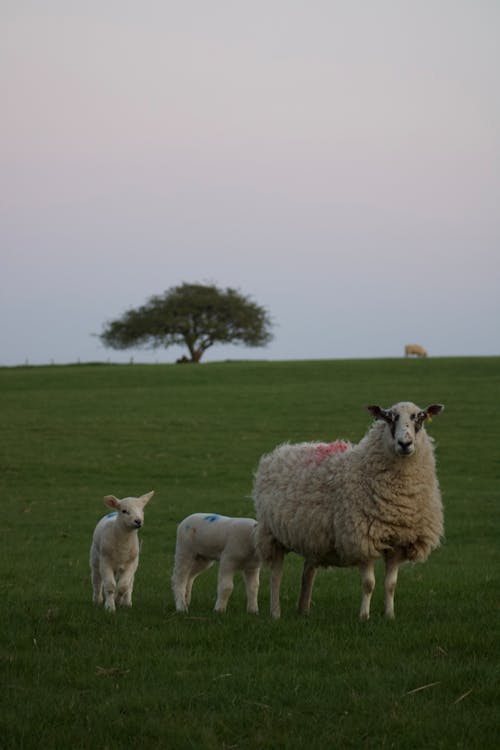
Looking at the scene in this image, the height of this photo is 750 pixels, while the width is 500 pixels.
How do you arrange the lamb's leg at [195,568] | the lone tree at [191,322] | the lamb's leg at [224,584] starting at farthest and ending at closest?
the lone tree at [191,322] < the lamb's leg at [195,568] < the lamb's leg at [224,584]

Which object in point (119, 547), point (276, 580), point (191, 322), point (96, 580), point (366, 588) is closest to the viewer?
point (366, 588)

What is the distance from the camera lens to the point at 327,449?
10.1 metres

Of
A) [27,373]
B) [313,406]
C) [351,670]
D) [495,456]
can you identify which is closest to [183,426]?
[313,406]

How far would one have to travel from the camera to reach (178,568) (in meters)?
9.88

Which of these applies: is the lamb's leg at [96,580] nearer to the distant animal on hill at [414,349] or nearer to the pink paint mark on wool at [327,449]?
the pink paint mark on wool at [327,449]

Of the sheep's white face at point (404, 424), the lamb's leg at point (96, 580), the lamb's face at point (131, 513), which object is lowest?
the lamb's leg at point (96, 580)

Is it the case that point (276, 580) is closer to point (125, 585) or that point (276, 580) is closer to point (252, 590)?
point (252, 590)

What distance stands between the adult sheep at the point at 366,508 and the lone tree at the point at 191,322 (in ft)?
248

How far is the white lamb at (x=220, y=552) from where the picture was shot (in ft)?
31.5

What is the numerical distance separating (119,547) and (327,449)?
2.39 meters

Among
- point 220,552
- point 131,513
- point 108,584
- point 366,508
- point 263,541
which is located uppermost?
point 366,508

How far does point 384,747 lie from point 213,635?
9.09 ft

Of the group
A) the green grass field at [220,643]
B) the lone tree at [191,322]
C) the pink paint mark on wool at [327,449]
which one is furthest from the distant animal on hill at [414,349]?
the pink paint mark on wool at [327,449]

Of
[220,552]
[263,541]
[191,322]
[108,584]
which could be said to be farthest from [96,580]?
[191,322]
